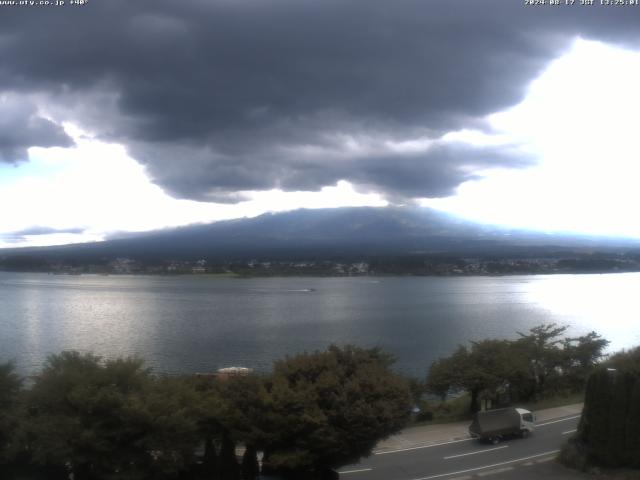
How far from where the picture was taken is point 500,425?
538 inches


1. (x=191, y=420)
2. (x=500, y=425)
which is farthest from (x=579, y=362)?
(x=191, y=420)

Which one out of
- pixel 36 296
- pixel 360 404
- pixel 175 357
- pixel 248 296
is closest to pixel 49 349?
pixel 175 357

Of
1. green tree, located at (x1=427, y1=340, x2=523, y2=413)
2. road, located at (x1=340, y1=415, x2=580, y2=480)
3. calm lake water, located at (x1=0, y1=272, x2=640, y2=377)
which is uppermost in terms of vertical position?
green tree, located at (x1=427, y1=340, x2=523, y2=413)

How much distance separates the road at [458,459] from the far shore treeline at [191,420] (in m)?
1.39

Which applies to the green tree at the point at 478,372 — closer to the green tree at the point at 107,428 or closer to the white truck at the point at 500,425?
the white truck at the point at 500,425

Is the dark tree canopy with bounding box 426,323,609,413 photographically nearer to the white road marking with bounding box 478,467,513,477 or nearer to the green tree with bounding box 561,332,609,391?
the green tree with bounding box 561,332,609,391

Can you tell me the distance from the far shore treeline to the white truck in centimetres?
360

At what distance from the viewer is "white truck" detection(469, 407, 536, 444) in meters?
13.6

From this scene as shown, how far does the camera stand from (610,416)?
11.0 metres

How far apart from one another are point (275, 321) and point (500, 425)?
3393 cm

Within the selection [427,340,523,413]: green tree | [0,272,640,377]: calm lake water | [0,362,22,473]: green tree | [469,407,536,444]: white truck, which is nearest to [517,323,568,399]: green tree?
[427,340,523,413]: green tree

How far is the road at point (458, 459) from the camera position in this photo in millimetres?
11633

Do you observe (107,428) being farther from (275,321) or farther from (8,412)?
(275,321)

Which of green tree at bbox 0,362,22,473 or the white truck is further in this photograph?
the white truck
